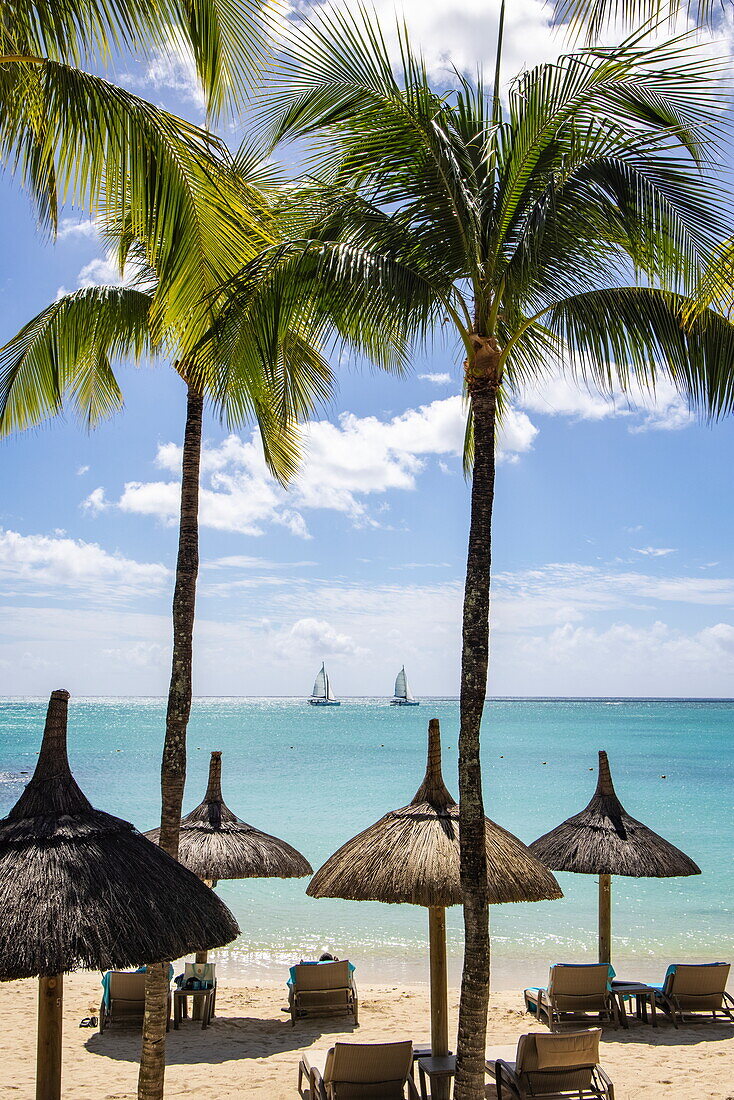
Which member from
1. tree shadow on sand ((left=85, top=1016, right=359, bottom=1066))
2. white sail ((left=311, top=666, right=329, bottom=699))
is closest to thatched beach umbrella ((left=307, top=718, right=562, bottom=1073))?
tree shadow on sand ((left=85, top=1016, right=359, bottom=1066))

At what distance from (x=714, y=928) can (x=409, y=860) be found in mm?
12330

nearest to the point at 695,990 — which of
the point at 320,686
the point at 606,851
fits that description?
the point at 606,851

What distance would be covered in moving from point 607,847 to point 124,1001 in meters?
5.19

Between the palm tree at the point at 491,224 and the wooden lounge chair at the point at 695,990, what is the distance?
522 centimetres

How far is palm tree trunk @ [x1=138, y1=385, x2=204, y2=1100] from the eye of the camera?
6.18m

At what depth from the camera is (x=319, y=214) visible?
579 centimetres

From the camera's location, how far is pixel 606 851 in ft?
33.3

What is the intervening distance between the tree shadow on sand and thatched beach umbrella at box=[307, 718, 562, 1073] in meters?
2.27

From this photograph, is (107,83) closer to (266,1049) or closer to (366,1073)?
(366,1073)

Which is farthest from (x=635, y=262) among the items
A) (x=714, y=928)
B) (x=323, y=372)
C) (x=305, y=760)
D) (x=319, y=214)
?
(x=305, y=760)

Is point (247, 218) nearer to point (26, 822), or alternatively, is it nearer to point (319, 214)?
point (319, 214)

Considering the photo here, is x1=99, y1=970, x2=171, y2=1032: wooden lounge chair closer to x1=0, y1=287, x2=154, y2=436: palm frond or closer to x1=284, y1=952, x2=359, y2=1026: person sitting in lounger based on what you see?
x1=284, y1=952, x2=359, y2=1026: person sitting in lounger

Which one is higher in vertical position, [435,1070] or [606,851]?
[606,851]

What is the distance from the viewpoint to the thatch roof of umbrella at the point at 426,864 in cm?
698
